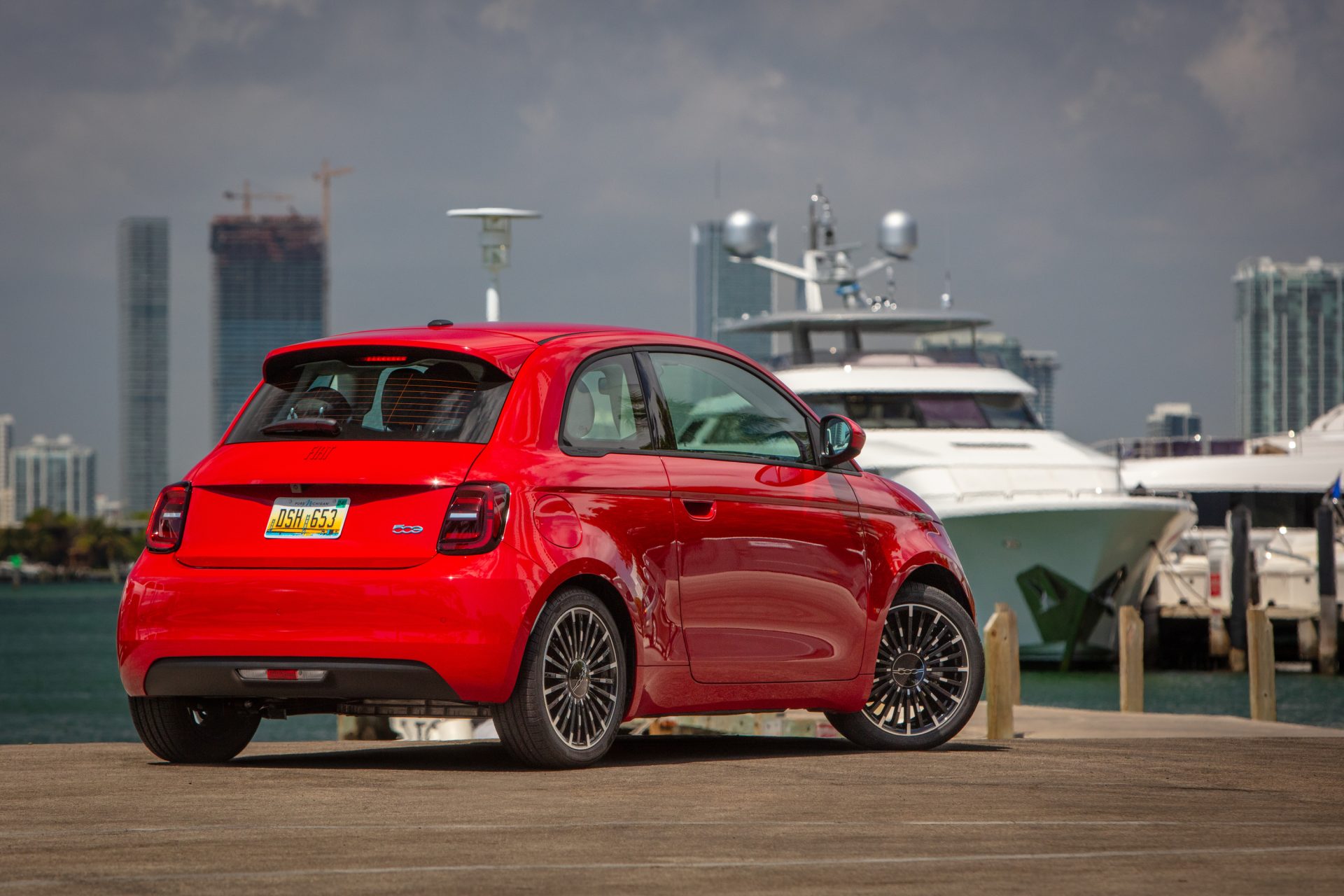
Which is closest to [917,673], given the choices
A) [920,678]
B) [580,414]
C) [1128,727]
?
[920,678]

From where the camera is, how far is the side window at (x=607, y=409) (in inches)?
298

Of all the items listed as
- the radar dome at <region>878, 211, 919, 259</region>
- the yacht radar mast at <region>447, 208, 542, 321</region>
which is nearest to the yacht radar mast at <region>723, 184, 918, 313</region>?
the radar dome at <region>878, 211, 919, 259</region>

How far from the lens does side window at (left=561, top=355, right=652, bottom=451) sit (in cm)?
756

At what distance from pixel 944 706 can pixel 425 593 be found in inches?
114

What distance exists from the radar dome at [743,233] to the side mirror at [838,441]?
30.1 meters

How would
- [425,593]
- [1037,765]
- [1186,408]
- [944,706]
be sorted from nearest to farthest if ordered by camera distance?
1. [425,593]
2. [1037,765]
3. [944,706]
4. [1186,408]

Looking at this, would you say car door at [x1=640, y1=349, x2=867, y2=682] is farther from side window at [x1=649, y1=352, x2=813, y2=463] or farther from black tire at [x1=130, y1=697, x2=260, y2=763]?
black tire at [x1=130, y1=697, x2=260, y2=763]

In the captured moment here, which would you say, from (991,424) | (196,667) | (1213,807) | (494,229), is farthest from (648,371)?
(991,424)

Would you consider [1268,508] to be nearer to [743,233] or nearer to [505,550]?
[743,233]

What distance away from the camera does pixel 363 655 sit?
702cm

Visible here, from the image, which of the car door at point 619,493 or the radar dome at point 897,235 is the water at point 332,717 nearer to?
the radar dome at point 897,235

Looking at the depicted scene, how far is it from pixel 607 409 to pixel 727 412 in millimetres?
860

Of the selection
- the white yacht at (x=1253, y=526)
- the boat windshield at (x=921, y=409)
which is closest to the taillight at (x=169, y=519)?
the boat windshield at (x=921, y=409)

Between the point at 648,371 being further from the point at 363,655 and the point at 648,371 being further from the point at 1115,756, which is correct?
the point at 1115,756
